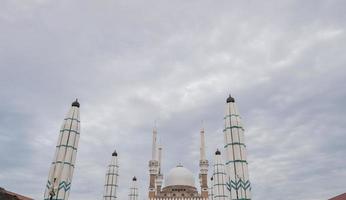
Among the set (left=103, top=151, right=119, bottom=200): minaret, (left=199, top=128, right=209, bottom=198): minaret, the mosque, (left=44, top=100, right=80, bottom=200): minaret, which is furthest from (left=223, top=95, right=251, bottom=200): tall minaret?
(left=199, top=128, right=209, bottom=198): minaret

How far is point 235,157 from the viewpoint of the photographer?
97.1 ft

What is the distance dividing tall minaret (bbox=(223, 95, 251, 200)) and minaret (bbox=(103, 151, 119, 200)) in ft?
70.1

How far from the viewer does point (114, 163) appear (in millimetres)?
46656

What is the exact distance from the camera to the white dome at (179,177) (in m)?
77.1

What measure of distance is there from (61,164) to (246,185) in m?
18.6

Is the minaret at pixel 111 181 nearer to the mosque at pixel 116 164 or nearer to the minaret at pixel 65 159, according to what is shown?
the mosque at pixel 116 164

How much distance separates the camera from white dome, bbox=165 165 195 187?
77062 millimetres

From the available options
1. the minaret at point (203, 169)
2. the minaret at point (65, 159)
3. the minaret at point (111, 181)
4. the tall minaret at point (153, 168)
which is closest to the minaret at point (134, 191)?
the tall minaret at point (153, 168)

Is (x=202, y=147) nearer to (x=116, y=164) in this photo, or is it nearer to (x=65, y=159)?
(x=116, y=164)

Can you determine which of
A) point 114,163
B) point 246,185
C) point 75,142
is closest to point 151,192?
point 114,163

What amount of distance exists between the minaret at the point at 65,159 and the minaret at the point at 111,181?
13456mm

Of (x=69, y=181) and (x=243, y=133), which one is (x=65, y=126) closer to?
(x=69, y=181)

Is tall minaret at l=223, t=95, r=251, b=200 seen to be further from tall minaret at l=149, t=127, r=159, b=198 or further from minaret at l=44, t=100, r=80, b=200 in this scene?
tall minaret at l=149, t=127, r=159, b=198

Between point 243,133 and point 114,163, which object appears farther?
point 114,163
